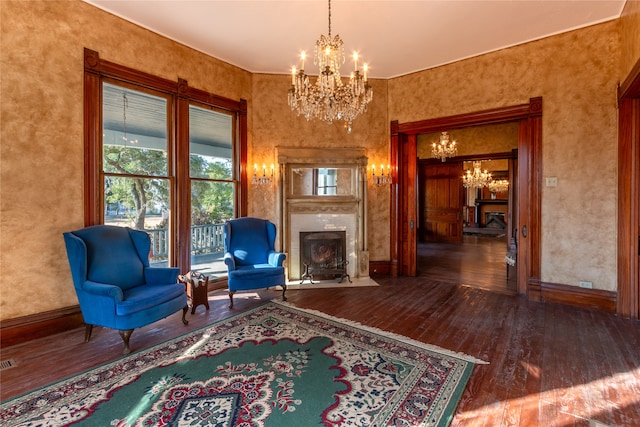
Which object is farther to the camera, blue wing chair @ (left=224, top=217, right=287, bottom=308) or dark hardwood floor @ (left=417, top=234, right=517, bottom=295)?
dark hardwood floor @ (left=417, top=234, right=517, bottom=295)

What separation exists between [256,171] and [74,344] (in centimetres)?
333

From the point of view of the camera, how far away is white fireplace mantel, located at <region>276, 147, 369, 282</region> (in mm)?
5164

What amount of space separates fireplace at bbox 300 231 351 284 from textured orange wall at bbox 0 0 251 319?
3107 millimetres

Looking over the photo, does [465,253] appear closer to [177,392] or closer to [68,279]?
[177,392]

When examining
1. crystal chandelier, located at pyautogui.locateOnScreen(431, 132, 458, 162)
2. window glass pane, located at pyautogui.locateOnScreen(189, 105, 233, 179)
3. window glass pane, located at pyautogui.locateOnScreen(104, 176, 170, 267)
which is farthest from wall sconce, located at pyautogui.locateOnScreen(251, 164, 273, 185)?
crystal chandelier, located at pyautogui.locateOnScreen(431, 132, 458, 162)

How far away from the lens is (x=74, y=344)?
2939mm

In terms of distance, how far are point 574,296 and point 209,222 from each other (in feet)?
17.5

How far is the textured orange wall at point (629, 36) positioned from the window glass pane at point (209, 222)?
17.3ft

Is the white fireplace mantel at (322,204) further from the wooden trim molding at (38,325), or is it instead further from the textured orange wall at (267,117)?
the wooden trim molding at (38,325)

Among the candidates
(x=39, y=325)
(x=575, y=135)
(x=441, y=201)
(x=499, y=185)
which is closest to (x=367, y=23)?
(x=575, y=135)

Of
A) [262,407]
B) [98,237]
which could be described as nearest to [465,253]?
[262,407]

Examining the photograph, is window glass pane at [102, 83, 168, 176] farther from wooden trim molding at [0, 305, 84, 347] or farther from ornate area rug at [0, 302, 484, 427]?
ornate area rug at [0, 302, 484, 427]

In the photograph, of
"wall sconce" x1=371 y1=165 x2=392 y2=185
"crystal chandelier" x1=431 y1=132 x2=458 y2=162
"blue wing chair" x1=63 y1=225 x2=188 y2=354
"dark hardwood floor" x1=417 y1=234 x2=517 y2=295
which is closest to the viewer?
"blue wing chair" x1=63 y1=225 x2=188 y2=354

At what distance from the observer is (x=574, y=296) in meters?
3.95
